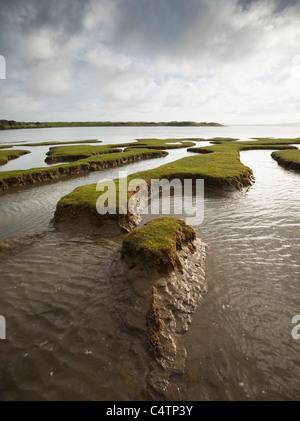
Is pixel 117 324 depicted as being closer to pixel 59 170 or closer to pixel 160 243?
pixel 160 243

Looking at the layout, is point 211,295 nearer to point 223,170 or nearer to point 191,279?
point 191,279

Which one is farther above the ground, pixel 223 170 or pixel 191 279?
pixel 223 170

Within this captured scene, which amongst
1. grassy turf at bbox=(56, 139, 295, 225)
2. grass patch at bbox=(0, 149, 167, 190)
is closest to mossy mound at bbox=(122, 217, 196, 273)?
grassy turf at bbox=(56, 139, 295, 225)

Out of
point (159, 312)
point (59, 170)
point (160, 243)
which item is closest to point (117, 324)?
point (159, 312)

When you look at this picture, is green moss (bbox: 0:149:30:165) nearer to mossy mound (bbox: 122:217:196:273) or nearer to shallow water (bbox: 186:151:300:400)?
mossy mound (bbox: 122:217:196:273)

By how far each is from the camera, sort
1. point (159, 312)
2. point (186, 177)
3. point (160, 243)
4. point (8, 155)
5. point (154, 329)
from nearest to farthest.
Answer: point (154, 329) < point (159, 312) < point (160, 243) < point (186, 177) < point (8, 155)
